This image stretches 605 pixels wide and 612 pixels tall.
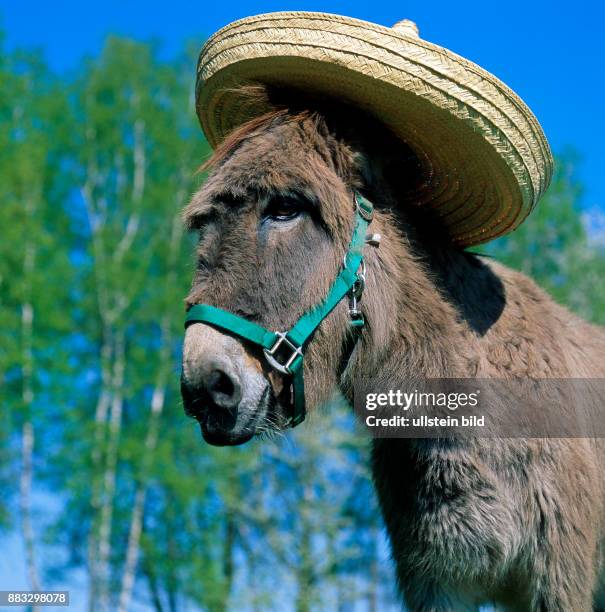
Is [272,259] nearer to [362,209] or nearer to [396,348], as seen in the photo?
[362,209]

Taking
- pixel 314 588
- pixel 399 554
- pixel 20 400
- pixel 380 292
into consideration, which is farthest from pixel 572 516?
pixel 314 588

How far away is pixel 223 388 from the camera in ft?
7.62

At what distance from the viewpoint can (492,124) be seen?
8.60 feet

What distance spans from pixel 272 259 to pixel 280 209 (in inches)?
7.9


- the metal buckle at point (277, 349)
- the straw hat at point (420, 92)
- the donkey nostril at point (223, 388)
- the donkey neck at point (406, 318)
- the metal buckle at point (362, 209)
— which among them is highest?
the straw hat at point (420, 92)

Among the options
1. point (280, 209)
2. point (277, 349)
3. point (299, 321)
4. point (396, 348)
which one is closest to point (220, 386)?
point (277, 349)

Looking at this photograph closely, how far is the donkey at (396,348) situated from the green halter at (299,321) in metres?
0.03

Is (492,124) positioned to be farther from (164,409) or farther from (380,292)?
(164,409)

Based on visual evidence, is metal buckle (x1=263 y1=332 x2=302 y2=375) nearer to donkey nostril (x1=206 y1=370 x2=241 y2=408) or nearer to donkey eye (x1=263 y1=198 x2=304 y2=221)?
donkey nostril (x1=206 y1=370 x2=241 y2=408)

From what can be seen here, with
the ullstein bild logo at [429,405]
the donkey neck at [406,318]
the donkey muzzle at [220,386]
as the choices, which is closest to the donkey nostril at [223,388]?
the donkey muzzle at [220,386]

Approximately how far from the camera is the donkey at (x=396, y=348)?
8.12 feet

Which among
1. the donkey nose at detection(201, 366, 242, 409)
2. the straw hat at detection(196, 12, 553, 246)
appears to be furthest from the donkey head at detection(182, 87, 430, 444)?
the straw hat at detection(196, 12, 553, 246)

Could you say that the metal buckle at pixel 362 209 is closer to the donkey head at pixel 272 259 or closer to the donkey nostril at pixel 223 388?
the donkey head at pixel 272 259

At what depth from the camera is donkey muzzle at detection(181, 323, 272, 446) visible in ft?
7.57
